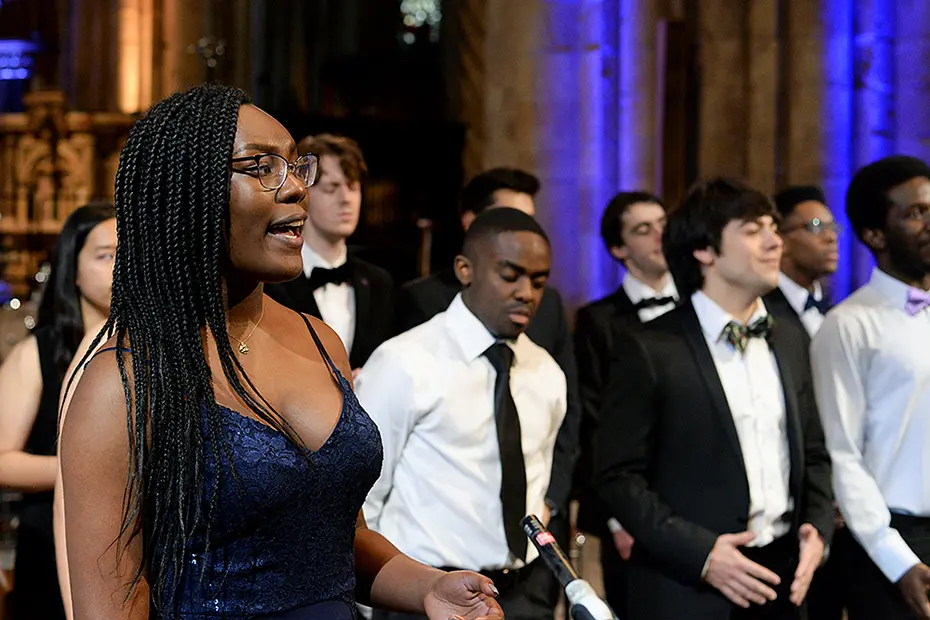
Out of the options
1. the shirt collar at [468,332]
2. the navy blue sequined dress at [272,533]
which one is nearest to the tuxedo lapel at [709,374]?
the shirt collar at [468,332]

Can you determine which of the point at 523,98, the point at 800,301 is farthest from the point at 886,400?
the point at 523,98

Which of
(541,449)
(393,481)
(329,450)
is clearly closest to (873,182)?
(541,449)

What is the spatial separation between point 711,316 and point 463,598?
193 cm

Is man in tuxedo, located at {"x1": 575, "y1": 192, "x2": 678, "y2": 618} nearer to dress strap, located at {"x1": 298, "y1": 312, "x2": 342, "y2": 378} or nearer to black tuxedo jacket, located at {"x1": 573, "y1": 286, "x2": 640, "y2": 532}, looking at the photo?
black tuxedo jacket, located at {"x1": 573, "y1": 286, "x2": 640, "y2": 532}

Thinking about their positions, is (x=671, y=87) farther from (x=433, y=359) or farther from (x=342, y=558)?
(x=342, y=558)

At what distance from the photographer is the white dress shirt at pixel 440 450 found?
139 inches

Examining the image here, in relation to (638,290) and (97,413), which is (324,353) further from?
(638,290)

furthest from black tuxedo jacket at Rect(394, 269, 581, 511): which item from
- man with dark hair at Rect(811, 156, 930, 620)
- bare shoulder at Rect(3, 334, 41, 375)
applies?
bare shoulder at Rect(3, 334, 41, 375)

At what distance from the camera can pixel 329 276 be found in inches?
189

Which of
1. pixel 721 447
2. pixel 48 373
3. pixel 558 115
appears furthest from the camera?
pixel 558 115

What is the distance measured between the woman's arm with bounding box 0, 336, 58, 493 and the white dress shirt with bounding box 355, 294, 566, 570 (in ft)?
3.19

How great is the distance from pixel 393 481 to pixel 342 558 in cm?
159

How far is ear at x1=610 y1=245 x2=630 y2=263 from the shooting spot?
587 cm

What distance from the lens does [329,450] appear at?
199 centimetres
